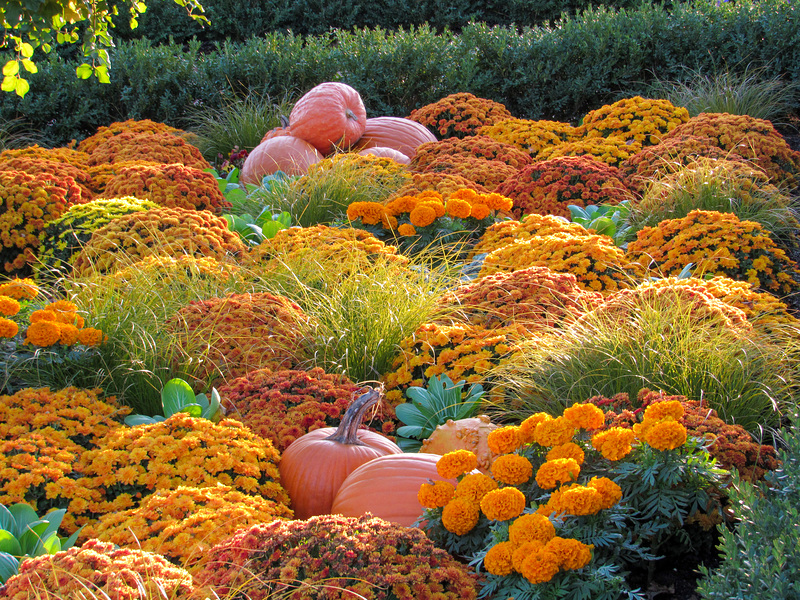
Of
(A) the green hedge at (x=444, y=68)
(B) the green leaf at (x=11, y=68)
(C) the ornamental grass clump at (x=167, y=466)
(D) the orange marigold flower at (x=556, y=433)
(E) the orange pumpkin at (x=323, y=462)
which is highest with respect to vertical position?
(B) the green leaf at (x=11, y=68)

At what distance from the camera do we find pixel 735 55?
818 cm

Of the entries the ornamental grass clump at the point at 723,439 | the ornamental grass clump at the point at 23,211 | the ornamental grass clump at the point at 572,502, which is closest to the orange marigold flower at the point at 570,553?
the ornamental grass clump at the point at 572,502

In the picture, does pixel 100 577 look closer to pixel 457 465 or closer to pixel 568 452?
pixel 457 465

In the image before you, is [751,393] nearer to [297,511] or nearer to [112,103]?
[297,511]

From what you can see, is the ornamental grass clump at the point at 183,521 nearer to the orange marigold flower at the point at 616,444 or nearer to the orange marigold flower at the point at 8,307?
the orange marigold flower at the point at 616,444

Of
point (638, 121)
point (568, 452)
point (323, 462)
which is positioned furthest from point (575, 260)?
point (638, 121)

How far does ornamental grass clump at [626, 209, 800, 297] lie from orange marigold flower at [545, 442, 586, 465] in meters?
2.31

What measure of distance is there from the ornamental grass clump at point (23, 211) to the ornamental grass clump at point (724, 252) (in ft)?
13.5

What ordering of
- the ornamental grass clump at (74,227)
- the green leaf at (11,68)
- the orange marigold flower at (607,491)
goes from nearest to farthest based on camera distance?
the orange marigold flower at (607,491)
the green leaf at (11,68)
the ornamental grass clump at (74,227)

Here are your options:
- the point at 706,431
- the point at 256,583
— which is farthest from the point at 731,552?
the point at 256,583

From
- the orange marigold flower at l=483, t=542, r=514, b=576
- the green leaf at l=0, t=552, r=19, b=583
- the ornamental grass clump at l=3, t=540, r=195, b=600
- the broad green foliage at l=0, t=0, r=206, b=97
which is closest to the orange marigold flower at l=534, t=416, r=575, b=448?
the orange marigold flower at l=483, t=542, r=514, b=576

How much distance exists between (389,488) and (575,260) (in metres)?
2.05

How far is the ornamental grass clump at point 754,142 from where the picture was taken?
560cm

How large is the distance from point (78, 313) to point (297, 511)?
150 centimetres
